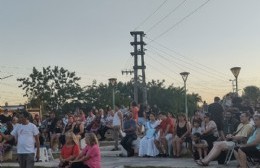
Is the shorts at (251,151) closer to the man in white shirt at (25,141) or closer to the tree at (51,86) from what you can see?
the man in white shirt at (25,141)

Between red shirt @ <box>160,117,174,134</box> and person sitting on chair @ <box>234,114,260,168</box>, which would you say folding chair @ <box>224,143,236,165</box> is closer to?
person sitting on chair @ <box>234,114,260,168</box>

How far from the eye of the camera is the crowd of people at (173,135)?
1079cm

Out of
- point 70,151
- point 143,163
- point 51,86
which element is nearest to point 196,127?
point 143,163

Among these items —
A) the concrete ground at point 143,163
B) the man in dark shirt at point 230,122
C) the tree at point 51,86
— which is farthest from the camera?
the tree at point 51,86

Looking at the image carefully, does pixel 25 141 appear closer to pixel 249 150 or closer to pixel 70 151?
pixel 70 151

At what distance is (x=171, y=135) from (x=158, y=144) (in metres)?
0.61

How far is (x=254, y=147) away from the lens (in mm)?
10953

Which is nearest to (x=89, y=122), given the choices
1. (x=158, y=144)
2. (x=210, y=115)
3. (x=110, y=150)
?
(x=110, y=150)

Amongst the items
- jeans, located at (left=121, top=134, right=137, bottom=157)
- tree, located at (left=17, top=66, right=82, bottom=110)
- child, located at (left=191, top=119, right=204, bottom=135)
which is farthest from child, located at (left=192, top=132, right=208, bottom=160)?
tree, located at (left=17, top=66, right=82, bottom=110)

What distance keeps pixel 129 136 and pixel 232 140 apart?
507 cm

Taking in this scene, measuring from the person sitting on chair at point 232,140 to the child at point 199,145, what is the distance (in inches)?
33.9

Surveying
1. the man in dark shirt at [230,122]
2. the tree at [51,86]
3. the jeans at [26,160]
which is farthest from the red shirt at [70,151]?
the tree at [51,86]

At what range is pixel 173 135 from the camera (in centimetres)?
1588

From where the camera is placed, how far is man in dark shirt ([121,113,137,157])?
1692 cm
